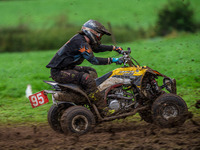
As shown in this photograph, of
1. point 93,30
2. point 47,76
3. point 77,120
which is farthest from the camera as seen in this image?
point 47,76

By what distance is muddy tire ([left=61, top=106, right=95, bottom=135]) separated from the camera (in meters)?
6.47

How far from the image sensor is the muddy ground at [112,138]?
5.58 metres

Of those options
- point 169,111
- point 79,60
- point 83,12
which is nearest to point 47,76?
point 79,60

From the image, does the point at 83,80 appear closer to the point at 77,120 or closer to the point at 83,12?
the point at 77,120

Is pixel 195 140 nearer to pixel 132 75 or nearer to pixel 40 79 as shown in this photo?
pixel 132 75

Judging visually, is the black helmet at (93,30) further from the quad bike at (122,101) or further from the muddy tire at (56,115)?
the muddy tire at (56,115)

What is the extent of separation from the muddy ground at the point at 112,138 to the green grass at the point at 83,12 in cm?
1804

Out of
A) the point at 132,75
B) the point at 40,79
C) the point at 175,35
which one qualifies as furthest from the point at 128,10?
the point at 132,75

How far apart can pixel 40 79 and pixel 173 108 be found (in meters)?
7.22

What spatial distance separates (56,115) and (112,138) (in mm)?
1423

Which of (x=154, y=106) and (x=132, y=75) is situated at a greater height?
(x=132, y=75)

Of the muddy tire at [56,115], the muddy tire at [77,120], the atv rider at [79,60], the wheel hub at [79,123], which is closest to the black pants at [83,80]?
the atv rider at [79,60]

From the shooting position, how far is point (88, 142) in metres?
5.99

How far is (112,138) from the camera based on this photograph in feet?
20.3
